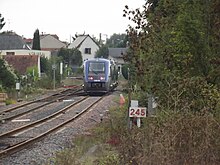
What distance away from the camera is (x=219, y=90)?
907 centimetres

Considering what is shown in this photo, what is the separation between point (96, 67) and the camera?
36.2 meters

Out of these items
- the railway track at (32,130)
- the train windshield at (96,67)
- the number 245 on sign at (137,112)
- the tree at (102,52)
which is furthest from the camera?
the tree at (102,52)

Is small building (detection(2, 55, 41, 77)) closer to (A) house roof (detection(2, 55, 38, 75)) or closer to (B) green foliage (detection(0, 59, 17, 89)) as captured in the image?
(A) house roof (detection(2, 55, 38, 75))

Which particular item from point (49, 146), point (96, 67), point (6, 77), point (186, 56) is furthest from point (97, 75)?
point (186, 56)

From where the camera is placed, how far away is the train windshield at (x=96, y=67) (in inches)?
1415

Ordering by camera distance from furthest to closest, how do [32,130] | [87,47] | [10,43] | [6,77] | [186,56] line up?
[87,47] < [10,43] < [6,77] < [32,130] < [186,56]

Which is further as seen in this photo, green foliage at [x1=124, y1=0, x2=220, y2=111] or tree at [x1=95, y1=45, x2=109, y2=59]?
tree at [x1=95, y1=45, x2=109, y2=59]

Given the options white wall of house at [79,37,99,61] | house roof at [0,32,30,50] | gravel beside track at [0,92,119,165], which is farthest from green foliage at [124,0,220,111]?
white wall of house at [79,37,99,61]

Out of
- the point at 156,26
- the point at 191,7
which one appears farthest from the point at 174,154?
the point at 156,26

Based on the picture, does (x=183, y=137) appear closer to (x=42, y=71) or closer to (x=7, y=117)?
(x=7, y=117)

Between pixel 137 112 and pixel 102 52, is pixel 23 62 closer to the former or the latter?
pixel 102 52

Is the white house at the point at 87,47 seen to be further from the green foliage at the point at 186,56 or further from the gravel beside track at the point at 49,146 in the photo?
the green foliage at the point at 186,56

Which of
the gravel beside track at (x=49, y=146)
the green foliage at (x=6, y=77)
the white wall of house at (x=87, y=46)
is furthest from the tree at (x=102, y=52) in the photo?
the gravel beside track at (x=49, y=146)

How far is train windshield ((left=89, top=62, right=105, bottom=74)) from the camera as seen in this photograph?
35.9m
